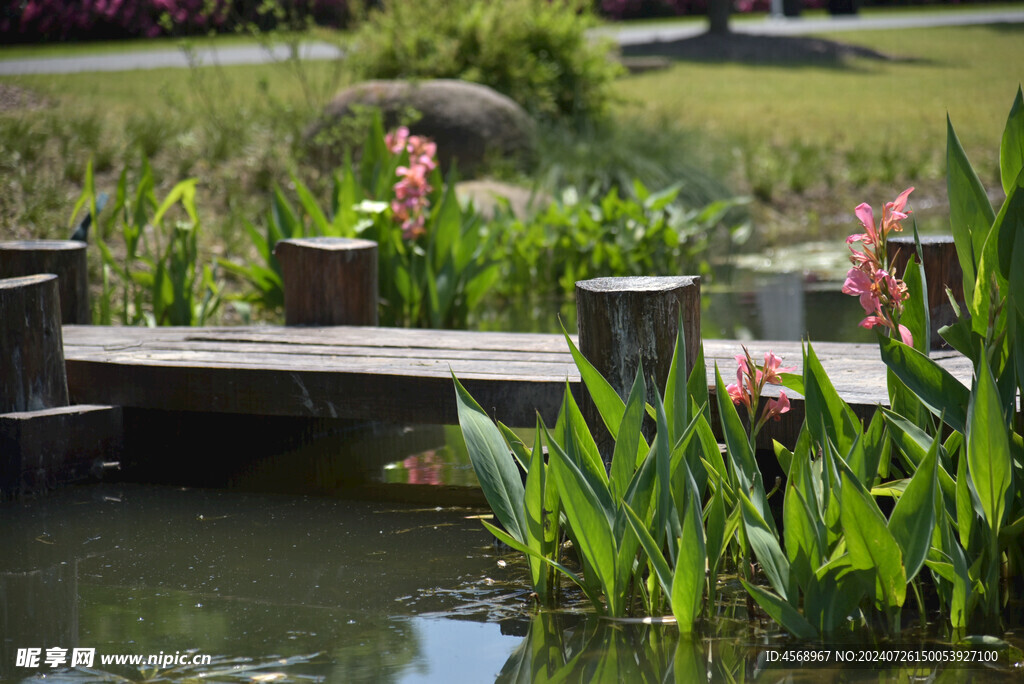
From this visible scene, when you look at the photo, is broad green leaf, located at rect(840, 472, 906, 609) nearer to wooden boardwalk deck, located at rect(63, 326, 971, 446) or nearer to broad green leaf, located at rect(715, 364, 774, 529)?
broad green leaf, located at rect(715, 364, 774, 529)

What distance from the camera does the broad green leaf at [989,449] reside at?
2158mm

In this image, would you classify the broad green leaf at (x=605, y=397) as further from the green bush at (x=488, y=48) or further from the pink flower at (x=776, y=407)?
the green bush at (x=488, y=48)

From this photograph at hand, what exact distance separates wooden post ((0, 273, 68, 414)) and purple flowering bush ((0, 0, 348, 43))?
17.1 ft

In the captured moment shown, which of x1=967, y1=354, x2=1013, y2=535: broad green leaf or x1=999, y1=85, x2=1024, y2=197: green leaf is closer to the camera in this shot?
x1=967, y1=354, x2=1013, y2=535: broad green leaf

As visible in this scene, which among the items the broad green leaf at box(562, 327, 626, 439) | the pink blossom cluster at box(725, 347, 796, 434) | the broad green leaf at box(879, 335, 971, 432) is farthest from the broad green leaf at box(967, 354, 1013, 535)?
the broad green leaf at box(562, 327, 626, 439)

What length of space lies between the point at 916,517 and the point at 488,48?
9123 millimetres

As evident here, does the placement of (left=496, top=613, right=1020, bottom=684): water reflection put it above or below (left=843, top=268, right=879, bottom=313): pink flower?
below

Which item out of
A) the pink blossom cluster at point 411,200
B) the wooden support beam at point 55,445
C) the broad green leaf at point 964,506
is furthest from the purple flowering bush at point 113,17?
the broad green leaf at point 964,506

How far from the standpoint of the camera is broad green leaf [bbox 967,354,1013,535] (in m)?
2.16

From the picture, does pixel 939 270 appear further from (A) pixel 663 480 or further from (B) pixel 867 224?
(A) pixel 663 480

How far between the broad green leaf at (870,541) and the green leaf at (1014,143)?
78cm

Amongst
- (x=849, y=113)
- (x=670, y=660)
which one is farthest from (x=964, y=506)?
(x=849, y=113)

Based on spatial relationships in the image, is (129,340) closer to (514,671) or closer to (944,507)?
(514,671)

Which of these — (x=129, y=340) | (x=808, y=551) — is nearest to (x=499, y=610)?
(x=808, y=551)
